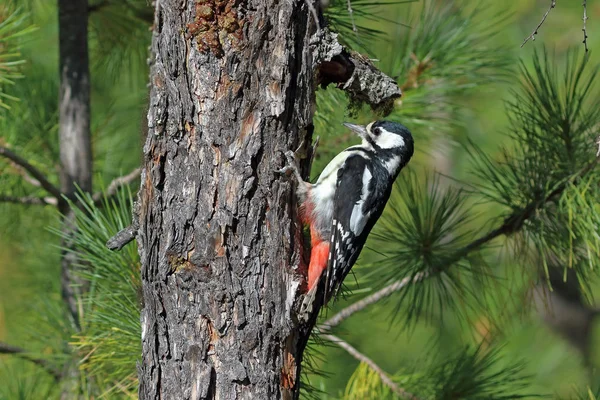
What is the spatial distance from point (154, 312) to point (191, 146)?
1.38ft

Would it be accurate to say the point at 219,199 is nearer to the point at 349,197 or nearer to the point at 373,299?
the point at 349,197

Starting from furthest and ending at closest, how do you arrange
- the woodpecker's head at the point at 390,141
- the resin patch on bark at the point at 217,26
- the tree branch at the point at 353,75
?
the woodpecker's head at the point at 390,141
the tree branch at the point at 353,75
the resin patch on bark at the point at 217,26

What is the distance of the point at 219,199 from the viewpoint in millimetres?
1901

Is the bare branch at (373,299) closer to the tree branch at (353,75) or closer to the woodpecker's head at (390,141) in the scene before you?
the woodpecker's head at (390,141)

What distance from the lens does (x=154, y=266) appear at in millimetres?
1948

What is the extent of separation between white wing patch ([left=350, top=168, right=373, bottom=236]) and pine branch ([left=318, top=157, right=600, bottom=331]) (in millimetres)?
284

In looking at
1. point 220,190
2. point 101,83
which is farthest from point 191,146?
point 101,83

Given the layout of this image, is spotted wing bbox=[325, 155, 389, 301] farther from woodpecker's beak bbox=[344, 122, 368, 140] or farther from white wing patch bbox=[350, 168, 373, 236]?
woodpecker's beak bbox=[344, 122, 368, 140]

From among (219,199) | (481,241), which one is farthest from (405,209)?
(219,199)

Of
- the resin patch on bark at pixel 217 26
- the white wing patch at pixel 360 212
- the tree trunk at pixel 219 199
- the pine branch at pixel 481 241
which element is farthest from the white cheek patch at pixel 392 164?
the resin patch on bark at pixel 217 26

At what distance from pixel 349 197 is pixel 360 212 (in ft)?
0.19

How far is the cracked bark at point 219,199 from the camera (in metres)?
1.90

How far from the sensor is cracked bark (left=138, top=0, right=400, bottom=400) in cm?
190

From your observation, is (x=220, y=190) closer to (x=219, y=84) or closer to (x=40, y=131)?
(x=219, y=84)
